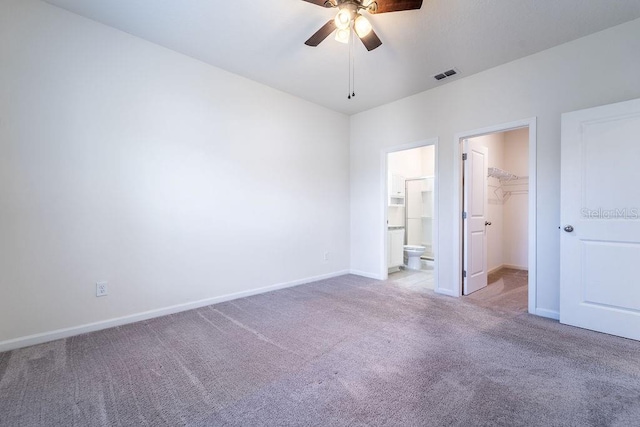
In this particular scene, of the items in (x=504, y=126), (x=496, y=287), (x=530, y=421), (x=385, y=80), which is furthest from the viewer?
(x=496, y=287)

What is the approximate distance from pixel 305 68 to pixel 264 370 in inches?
122

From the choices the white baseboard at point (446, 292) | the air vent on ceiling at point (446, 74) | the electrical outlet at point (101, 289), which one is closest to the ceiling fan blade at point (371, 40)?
the air vent on ceiling at point (446, 74)

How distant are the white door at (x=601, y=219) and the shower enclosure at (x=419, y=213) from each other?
10.8ft

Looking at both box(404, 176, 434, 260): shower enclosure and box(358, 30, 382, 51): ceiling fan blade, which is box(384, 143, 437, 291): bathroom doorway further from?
box(358, 30, 382, 51): ceiling fan blade

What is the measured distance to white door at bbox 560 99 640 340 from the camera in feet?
7.58

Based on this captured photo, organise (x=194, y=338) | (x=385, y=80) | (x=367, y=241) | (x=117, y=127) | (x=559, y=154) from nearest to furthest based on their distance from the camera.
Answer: (x=194, y=338) → (x=117, y=127) → (x=559, y=154) → (x=385, y=80) → (x=367, y=241)

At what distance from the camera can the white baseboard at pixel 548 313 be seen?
2752 millimetres

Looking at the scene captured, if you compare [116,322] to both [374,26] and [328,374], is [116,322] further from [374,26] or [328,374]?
[374,26]

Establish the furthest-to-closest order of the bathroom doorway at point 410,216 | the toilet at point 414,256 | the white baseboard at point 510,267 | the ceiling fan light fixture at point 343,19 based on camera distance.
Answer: the toilet at point 414,256, the white baseboard at point 510,267, the bathroom doorway at point 410,216, the ceiling fan light fixture at point 343,19

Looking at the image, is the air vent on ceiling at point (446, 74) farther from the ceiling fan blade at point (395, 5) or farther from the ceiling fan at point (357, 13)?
the ceiling fan blade at point (395, 5)

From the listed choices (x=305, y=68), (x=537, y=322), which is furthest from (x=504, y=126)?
(x=305, y=68)

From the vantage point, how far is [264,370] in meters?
1.87

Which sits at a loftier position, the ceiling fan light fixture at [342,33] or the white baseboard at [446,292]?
the ceiling fan light fixture at [342,33]

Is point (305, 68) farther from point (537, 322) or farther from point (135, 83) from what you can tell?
point (537, 322)
